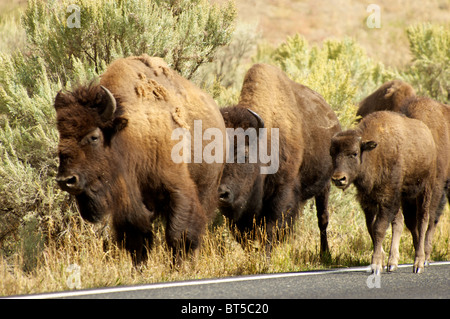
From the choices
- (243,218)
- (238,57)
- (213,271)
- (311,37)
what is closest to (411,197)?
(243,218)

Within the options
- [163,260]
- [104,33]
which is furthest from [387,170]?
[104,33]

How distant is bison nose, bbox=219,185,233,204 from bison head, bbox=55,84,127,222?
1.58 meters

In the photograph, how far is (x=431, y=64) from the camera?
17.1 metres

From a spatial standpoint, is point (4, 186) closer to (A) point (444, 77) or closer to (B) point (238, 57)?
(B) point (238, 57)

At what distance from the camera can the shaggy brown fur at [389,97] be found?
1100cm

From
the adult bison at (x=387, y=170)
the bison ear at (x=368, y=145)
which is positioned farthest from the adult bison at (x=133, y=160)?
the bison ear at (x=368, y=145)

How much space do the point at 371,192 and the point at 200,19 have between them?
4245mm

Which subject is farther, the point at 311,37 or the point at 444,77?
the point at 311,37

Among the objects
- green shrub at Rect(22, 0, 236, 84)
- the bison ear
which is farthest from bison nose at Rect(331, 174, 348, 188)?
green shrub at Rect(22, 0, 236, 84)

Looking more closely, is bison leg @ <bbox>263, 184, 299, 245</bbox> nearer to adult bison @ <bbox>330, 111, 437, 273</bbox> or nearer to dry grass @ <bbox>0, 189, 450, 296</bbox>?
dry grass @ <bbox>0, 189, 450, 296</bbox>

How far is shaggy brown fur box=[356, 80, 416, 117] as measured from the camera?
10997 millimetres

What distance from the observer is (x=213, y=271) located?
20.4ft

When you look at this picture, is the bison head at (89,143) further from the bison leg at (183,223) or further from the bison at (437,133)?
the bison at (437,133)
